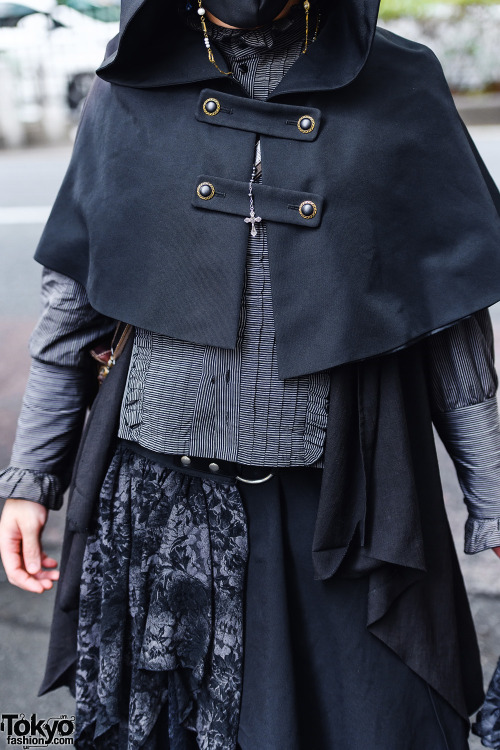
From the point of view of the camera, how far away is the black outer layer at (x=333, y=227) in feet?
4.14

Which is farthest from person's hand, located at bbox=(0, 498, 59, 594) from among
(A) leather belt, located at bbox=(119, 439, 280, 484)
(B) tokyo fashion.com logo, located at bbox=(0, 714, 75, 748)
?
(B) tokyo fashion.com logo, located at bbox=(0, 714, 75, 748)

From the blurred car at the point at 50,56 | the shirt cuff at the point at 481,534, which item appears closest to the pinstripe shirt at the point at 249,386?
the shirt cuff at the point at 481,534

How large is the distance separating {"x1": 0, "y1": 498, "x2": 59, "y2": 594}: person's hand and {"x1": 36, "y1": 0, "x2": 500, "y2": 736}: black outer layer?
0.46 meters

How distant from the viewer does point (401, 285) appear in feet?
4.26

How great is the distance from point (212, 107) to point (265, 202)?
173 millimetres

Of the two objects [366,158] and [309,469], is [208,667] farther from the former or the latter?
[366,158]

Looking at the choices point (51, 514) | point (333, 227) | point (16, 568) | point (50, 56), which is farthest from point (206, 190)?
point (50, 56)

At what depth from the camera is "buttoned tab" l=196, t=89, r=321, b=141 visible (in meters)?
1.26

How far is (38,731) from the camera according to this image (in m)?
2.46

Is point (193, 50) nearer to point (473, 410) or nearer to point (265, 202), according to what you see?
point (265, 202)

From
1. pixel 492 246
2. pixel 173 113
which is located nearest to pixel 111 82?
pixel 173 113

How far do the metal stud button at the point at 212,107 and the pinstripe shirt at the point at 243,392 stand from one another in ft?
0.25

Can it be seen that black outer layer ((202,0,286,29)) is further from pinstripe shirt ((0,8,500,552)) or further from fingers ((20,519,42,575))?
fingers ((20,519,42,575))

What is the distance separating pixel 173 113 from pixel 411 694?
1079 mm
